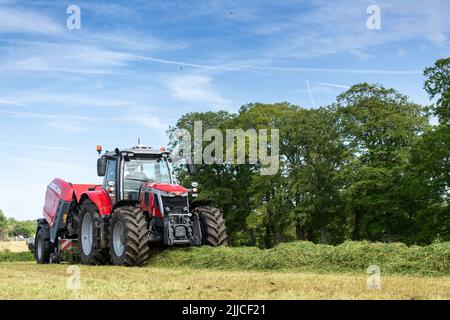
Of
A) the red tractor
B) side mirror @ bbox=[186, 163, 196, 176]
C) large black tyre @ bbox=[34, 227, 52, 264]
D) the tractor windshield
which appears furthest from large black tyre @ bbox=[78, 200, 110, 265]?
large black tyre @ bbox=[34, 227, 52, 264]

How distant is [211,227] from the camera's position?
53.4 feet

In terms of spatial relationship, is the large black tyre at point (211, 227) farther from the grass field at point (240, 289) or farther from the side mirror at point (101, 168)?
the grass field at point (240, 289)

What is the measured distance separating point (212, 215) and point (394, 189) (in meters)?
26.0

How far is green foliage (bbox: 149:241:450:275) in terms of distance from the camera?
11.9 m

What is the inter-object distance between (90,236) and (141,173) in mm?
2468

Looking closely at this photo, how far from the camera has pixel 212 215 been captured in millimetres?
16344

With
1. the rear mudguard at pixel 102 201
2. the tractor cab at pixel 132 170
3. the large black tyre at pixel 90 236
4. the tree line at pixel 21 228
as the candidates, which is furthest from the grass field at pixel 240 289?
the tree line at pixel 21 228

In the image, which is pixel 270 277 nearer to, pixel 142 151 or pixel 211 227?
pixel 211 227

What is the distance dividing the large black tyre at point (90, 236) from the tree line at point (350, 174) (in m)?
23.7

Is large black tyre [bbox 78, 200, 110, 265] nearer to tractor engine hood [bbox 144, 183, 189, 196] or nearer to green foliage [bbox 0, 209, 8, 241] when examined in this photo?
tractor engine hood [bbox 144, 183, 189, 196]

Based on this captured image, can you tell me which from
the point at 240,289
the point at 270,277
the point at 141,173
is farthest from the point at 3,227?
the point at 240,289

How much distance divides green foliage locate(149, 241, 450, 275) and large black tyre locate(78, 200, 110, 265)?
1.83 meters

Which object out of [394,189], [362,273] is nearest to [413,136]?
[394,189]
